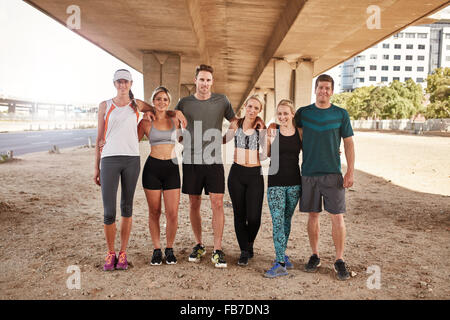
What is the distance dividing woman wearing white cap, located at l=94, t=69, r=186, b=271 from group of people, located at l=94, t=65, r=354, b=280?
0.04 feet

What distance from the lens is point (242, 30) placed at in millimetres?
15922

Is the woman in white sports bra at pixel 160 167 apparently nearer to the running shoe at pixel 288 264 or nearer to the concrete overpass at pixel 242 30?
the running shoe at pixel 288 264

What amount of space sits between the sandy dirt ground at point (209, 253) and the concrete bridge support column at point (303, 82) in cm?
1259

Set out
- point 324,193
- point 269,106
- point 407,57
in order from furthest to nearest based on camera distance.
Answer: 1. point 407,57
2. point 269,106
3. point 324,193

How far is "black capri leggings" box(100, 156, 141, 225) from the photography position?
4.16 metres

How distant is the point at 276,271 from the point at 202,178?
1407mm

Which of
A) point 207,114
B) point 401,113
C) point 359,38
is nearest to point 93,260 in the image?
point 207,114

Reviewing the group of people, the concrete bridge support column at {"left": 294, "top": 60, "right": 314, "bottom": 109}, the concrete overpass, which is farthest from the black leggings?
the concrete bridge support column at {"left": 294, "top": 60, "right": 314, "bottom": 109}

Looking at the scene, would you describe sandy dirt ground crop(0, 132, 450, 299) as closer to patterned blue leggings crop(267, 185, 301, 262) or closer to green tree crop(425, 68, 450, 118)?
patterned blue leggings crop(267, 185, 301, 262)

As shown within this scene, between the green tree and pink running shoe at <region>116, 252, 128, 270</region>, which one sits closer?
pink running shoe at <region>116, 252, 128, 270</region>

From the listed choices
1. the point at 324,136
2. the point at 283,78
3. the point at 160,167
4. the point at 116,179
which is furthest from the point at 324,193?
the point at 283,78

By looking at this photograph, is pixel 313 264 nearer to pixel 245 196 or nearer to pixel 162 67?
pixel 245 196
